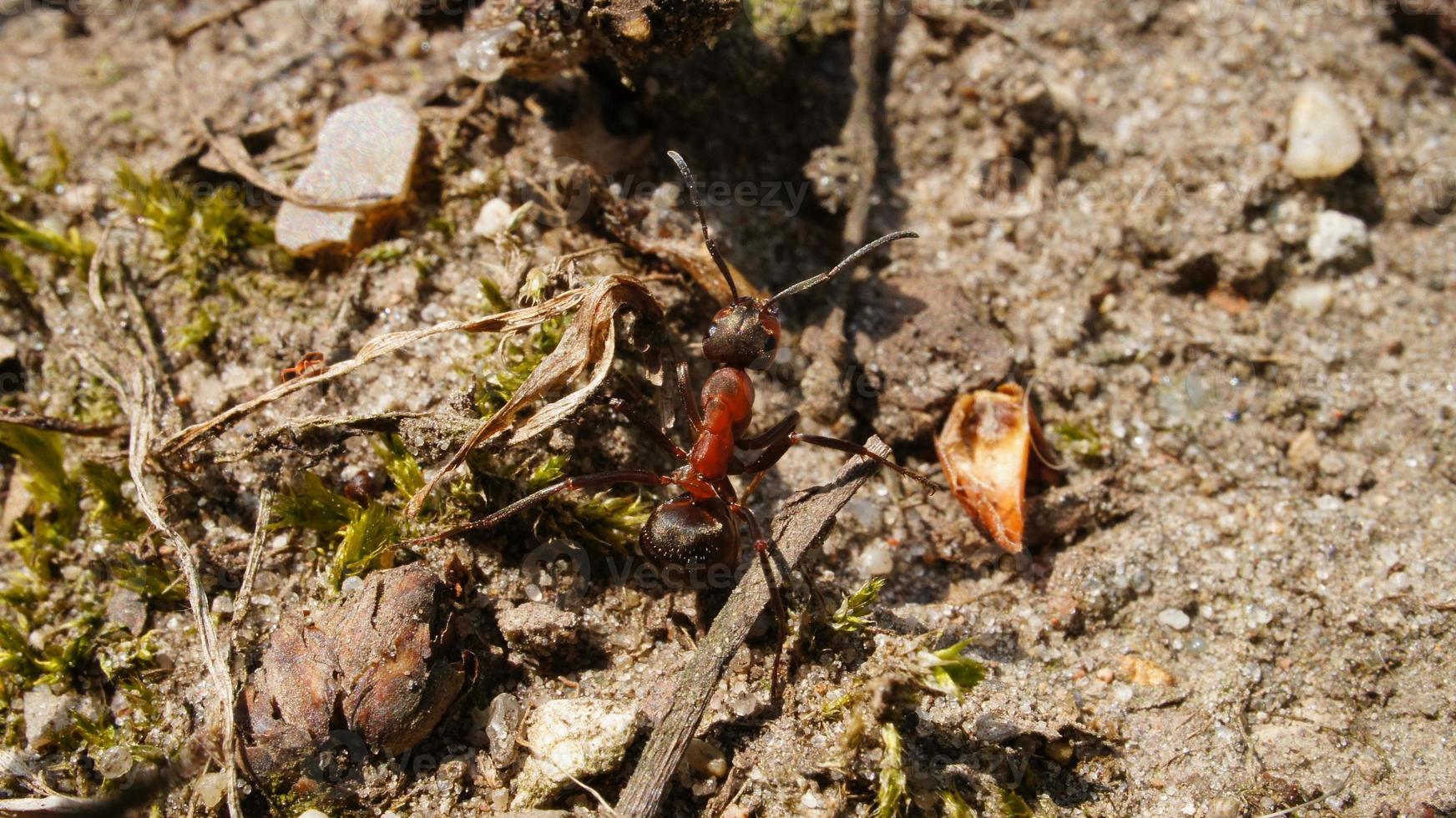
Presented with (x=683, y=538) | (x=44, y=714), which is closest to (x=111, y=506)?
(x=44, y=714)

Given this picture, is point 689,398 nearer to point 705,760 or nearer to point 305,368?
point 705,760

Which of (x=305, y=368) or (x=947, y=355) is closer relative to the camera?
(x=305, y=368)

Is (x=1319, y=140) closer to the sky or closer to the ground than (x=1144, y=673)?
closer to the sky

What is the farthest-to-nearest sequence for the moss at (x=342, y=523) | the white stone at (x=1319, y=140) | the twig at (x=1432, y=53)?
the twig at (x=1432, y=53) → the white stone at (x=1319, y=140) → the moss at (x=342, y=523)

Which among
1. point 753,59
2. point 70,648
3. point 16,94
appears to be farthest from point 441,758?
point 16,94

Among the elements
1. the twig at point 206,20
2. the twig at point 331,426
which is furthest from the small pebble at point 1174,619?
the twig at point 206,20

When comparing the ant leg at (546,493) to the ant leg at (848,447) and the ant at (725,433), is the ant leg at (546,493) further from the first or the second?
the ant leg at (848,447)

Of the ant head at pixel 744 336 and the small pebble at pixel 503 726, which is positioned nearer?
the small pebble at pixel 503 726
